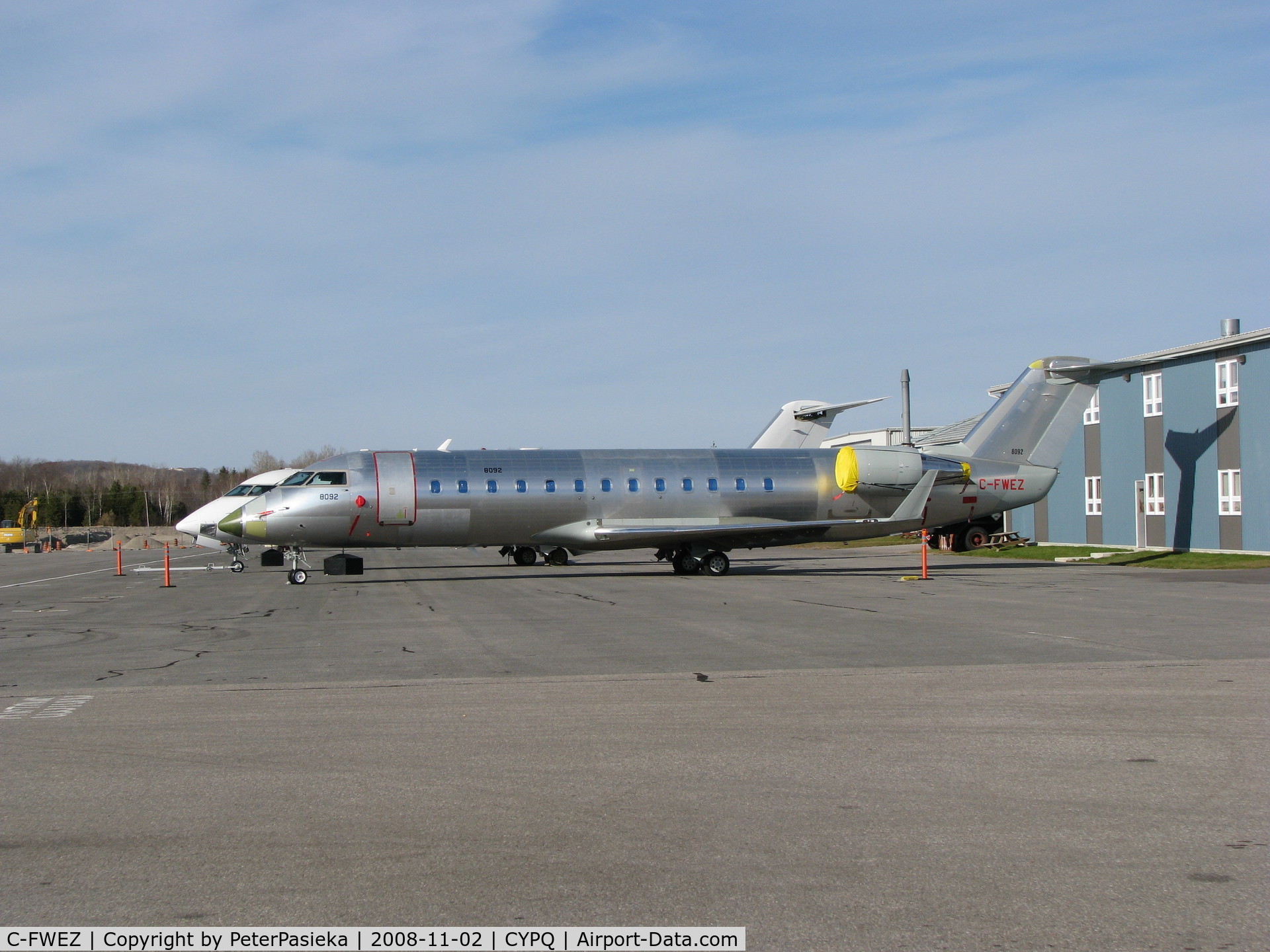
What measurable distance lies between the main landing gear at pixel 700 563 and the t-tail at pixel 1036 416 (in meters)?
8.84

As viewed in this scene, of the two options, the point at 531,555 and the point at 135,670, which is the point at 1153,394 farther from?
the point at 135,670

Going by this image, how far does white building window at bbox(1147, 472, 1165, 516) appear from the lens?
39.8 metres

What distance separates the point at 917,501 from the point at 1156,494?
13657mm

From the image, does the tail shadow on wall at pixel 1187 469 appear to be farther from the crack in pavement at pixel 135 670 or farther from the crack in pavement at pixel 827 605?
the crack in pavement at pixel 135 670

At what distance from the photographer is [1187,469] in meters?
38.4

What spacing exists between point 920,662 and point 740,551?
4185 cm

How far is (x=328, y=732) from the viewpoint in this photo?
877cm

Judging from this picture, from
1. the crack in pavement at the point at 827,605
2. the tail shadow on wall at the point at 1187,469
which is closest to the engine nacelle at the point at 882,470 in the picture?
the tail shadow on wall at the point at 1187,469

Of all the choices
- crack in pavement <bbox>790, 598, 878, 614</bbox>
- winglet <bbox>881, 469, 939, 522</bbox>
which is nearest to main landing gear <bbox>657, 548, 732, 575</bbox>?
winglet <bbox>881, 469, 939, 522</bbox>

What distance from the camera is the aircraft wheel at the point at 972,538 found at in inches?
1791

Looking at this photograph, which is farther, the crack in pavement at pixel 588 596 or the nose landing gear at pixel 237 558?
the nose landing gear at pixel 237 558

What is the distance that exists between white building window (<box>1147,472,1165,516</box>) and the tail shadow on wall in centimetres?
100

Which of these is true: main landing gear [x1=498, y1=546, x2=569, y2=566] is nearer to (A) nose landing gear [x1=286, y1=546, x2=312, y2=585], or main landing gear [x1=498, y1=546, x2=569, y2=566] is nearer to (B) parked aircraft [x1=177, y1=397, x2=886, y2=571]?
(B) parked aircraft [x1=177, y1=397, x2=886, y2=571]

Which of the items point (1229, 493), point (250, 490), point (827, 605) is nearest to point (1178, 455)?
point (1229, 493)
